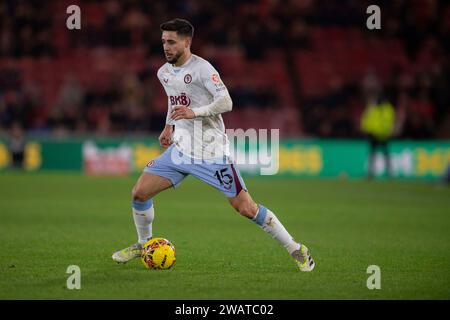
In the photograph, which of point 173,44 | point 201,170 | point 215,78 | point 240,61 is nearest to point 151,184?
point 201,170

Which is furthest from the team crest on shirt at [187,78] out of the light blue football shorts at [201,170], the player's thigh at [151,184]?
the player's thigh at [151,184]

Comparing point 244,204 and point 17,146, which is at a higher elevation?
point 244,204

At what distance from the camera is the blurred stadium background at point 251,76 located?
76.5ft

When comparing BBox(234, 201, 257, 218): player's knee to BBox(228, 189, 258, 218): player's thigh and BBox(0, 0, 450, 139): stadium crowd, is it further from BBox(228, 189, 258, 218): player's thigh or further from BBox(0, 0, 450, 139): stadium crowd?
BBox(0, 0, 450, 139): stadium crowd

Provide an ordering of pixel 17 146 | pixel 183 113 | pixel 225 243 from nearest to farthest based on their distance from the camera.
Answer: pixel 183 113, pixel 225 243, pixel 17 146

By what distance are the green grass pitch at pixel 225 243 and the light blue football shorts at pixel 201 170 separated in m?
0.80

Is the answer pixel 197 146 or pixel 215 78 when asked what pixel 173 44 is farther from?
pixel 197 146

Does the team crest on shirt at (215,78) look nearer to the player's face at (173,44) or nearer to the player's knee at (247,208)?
the player's face at (173,44)

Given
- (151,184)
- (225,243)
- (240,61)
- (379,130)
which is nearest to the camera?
(151,184)

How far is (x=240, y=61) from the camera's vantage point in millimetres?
26781

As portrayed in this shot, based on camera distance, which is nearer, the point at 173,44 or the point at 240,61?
the point at 173,44

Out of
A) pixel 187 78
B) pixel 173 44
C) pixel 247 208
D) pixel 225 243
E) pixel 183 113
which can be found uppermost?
pixel 173 44

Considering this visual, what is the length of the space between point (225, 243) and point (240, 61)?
56.6 ft
